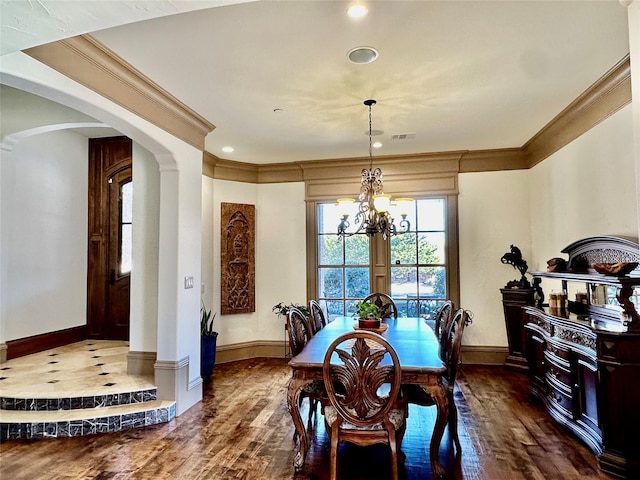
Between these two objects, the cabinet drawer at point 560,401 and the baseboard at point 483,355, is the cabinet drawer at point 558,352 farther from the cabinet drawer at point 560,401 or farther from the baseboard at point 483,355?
the baseboard at point 483,355

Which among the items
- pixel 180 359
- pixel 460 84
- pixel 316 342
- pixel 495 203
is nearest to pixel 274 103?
pixel 460 84

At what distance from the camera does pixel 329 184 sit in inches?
225

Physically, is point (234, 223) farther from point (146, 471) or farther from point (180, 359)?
point (146, 471)

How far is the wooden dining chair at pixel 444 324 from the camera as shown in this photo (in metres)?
3.14

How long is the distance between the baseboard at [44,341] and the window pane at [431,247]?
488 cm

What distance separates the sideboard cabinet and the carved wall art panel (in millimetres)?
3735

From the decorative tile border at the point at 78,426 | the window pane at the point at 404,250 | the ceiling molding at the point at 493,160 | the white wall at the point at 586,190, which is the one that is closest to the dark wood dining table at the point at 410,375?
the decorative tile border at the point at 78,426

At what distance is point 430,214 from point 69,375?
4754 millimetres

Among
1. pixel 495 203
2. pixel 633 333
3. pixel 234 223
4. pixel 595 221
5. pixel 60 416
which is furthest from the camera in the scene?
pixel 234 223

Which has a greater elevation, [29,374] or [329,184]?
[329,184]

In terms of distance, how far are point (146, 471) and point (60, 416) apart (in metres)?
1.12

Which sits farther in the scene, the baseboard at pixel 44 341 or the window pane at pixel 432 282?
the window pane at pixel 432 282

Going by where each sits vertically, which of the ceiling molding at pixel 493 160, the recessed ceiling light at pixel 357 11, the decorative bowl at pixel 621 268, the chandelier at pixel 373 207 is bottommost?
the decorative bowl at pixel 621 268

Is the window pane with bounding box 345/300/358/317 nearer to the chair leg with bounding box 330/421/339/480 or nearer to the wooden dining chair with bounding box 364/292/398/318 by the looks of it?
the wooden dining chair with bounding box 364/292/398/318
